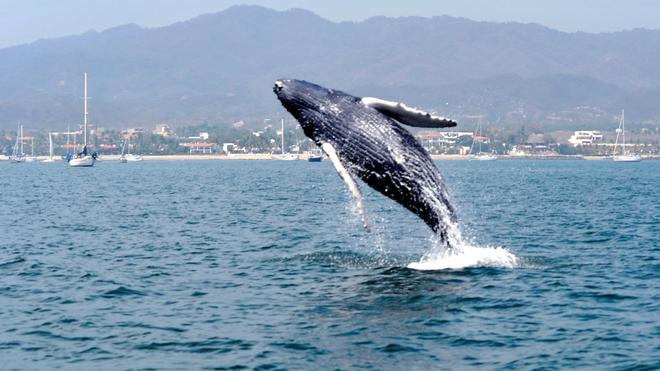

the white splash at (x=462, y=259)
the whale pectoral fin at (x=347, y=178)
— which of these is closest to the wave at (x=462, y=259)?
the white splash at (x=462, y=259)

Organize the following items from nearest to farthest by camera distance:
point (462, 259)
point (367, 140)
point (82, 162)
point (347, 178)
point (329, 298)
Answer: point (347, 178)
point (367, 140)
point (329, 298)
point (462, 259)
point (82, 162)

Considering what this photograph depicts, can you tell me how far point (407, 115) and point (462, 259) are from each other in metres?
8.44

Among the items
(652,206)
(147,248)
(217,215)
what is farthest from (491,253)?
(652,206)

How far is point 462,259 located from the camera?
2845cm

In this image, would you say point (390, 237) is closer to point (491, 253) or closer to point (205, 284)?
point (491, 253)

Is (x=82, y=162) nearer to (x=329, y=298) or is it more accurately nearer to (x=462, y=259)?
(x=462, y=259)

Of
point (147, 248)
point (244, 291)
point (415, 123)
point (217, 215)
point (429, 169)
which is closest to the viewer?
point (415, 123)

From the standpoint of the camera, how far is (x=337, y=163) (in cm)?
2172

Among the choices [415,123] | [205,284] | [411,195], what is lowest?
[205,284]

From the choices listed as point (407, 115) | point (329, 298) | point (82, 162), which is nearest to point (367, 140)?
point (407, 115)

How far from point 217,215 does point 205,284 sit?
28.0 m

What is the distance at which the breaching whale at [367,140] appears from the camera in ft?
73.2

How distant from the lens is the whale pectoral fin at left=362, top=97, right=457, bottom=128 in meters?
20.7

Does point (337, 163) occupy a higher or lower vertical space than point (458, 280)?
higher
